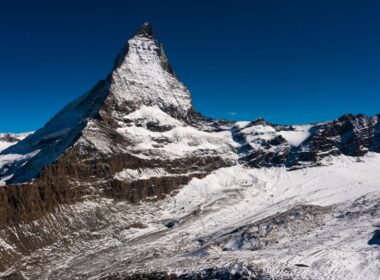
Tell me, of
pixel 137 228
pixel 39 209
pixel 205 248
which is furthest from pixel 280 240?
pixel 39 209

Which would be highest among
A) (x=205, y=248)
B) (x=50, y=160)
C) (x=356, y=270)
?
(x=50, y=160)

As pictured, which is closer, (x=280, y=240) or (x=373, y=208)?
(x=280, y=240)

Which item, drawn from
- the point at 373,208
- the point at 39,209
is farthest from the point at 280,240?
the point at 39,209

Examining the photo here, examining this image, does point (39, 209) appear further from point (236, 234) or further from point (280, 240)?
point (280, 240)

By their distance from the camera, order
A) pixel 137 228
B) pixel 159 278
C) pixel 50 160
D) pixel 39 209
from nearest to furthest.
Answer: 1. pixel 159 278
2. pixel 39 209
3. pixel 137 228
4. pixel 50 160

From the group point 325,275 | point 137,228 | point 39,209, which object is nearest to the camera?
point 325,275

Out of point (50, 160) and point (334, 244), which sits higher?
point (50, 160)

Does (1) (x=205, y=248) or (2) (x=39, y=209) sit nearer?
(1) (x=205, y=248)

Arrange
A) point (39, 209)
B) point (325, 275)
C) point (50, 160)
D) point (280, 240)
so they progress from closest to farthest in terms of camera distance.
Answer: point (325, 275), point (280, 240), point (39, 209), point (50, 160)

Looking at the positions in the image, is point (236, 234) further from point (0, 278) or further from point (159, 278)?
point (0, 278)
